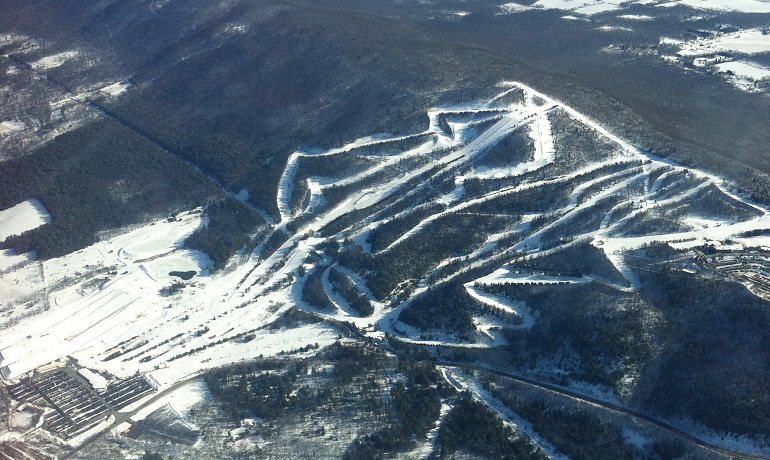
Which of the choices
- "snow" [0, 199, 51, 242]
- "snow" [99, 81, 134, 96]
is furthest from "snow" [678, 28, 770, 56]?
"snow" [0, 199, 51, 242]

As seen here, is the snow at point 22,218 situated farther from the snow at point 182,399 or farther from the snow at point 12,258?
the snow at point 182,399

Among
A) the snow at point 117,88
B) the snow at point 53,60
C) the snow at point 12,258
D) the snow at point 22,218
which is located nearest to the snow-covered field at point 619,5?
the snow at point 117,88

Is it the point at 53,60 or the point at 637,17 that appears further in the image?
the point at 53,60

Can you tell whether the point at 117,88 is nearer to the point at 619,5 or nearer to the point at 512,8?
the point at 512,8

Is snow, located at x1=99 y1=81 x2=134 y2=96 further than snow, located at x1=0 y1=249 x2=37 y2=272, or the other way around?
snow, located at x1=99 y1=81 x2=134 y2=96

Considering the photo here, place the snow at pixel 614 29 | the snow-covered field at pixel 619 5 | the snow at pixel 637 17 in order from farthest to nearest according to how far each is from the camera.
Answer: the snow-covered field at pixel 619 5 < the snow at pixel 637 17 < the snow at pixel 614 29

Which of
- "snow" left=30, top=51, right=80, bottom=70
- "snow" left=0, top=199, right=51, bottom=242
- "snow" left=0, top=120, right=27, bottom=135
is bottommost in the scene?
"snow" left=0, top=199, right=51, bottom=242

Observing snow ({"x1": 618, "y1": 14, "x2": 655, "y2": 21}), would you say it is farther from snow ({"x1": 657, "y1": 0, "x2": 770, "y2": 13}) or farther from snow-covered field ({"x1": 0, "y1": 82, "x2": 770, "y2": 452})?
snow-covered field ({"x1": 0, "y1": 82, "x2": 770, "y2": 452})

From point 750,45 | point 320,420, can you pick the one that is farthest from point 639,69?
point 320,420

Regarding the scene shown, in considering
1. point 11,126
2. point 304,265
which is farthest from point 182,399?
point 11,126
